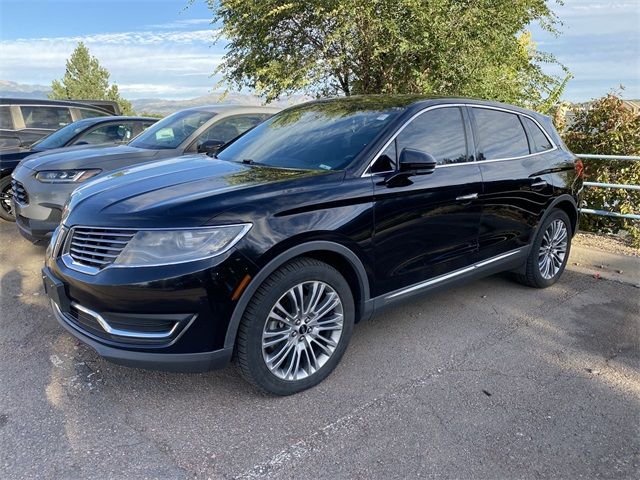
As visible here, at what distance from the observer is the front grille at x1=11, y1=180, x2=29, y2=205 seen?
532 centimetres

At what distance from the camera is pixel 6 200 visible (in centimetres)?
713

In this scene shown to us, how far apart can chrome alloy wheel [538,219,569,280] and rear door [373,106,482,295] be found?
48.6 inches

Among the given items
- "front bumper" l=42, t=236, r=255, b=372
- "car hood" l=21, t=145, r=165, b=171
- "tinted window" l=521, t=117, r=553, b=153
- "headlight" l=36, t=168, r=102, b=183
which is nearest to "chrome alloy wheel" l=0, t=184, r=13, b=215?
"car hood" l=21, t=145, r=165, b=171

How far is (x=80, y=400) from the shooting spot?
9.62 feet

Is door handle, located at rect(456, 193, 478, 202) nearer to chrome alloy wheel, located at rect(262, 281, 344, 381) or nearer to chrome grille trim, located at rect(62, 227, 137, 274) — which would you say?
chrome alloy wheel, located at rect(262, 281, 344, 381)

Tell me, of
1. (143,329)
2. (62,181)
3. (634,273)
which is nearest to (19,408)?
(143,329)

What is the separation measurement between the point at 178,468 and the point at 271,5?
7918mm

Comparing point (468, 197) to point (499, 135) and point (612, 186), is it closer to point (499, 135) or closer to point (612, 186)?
point (499, 135)

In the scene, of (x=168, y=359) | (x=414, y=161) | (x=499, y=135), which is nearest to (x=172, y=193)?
(x=168, y=359)

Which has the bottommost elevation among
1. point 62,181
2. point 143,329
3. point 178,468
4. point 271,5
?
point 178,468

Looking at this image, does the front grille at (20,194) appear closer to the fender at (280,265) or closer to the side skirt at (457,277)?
the fender at (280,265)

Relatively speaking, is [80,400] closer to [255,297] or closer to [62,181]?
[255,297]

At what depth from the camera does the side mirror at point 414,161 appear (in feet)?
10.6

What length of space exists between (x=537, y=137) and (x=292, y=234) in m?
3.06
